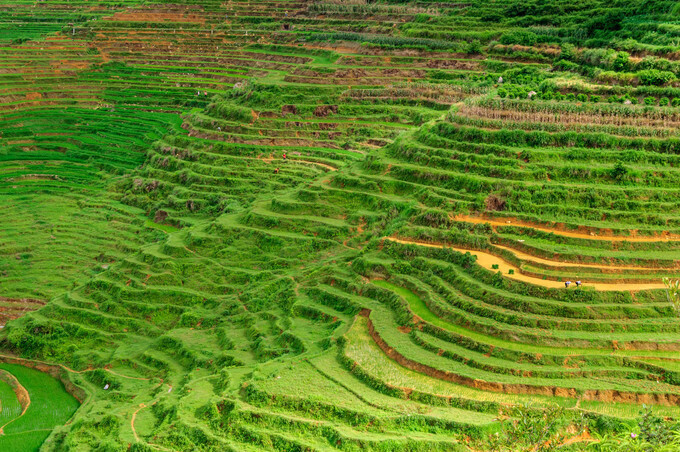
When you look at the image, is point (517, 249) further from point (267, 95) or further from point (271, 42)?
point (271, 42)

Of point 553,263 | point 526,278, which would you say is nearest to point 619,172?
point 553,263

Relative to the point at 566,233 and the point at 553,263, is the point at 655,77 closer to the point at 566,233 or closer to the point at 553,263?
the point at 566,233

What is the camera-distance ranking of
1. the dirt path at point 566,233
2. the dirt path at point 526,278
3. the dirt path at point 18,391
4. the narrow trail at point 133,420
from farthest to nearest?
1. the dirt path at point 18,391
2. the dirt path at point 566,233
3. the dirt path at point 526,278
4. the narrow trail at point 133,420

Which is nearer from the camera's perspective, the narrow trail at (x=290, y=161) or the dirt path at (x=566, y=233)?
the dirt path at (x=566, y=233)

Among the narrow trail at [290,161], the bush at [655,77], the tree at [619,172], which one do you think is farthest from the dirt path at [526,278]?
the bush at [655,77]

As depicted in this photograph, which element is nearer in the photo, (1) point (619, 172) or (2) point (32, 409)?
(2) point (32, 409)

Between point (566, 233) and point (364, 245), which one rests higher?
point (566, 233)

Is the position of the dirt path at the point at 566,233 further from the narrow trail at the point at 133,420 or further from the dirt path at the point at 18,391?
the dirt path at the point at 18,391

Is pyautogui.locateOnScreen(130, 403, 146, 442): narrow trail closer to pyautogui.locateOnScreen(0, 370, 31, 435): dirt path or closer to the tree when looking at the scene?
pyautogui.locateOnScreen(0, 370, 31, 435): dirt path

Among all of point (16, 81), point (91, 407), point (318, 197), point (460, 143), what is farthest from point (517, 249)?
point (16, 81)
